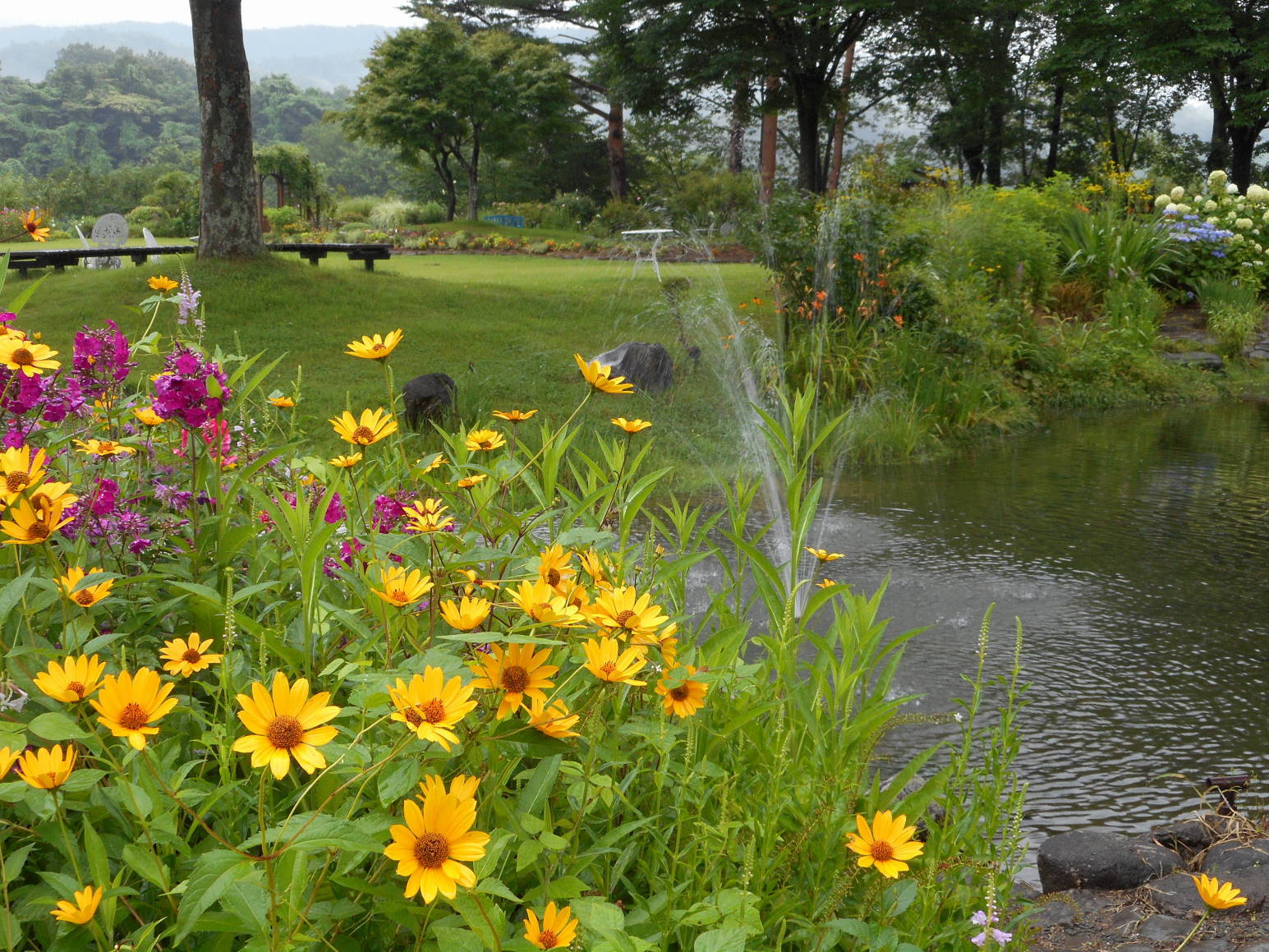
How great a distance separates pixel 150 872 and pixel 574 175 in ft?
130

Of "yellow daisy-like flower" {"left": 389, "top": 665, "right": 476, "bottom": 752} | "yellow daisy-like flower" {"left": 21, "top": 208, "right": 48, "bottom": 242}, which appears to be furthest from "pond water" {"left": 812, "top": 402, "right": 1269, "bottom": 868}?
"yellow daisy-like flower" {"left": 21, "top": 208, "right": 48, "bottom": 242}

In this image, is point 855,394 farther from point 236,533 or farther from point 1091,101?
point 1091,101

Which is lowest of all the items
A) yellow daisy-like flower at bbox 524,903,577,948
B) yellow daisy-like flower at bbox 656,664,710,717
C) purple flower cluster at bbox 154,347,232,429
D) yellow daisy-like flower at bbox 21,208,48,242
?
yellow daisy-like flower at bbox 524,903,577,948

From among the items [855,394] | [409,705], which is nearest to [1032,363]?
[855,394]

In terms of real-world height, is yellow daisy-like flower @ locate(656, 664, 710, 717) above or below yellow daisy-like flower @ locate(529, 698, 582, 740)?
below

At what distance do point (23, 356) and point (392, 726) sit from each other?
2.76ft

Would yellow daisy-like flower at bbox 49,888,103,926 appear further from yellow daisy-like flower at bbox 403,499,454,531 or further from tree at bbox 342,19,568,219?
tree at bbox 342,19,568,219

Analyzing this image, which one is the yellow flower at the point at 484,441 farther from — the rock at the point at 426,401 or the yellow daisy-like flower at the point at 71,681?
the rock at the point at 426,401

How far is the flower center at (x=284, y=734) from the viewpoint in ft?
3.08

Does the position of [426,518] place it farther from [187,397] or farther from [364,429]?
[187,397]

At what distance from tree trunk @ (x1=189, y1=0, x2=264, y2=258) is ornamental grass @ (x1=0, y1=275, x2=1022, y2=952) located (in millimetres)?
8166

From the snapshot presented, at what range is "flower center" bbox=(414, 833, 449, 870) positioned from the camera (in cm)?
92

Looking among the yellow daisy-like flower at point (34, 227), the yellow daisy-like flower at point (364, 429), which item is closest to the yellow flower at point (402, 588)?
A: the yellow daisy-like flower at point (364, 429)

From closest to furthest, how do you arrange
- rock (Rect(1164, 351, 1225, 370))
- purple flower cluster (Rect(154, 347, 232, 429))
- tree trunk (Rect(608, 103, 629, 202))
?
purple flower cluster (Rect(154, 347, 232, 429)), rock (Rect(1164, 351, 1225, 370)), tree trunk (Rect(608, 103, 629, 202))
